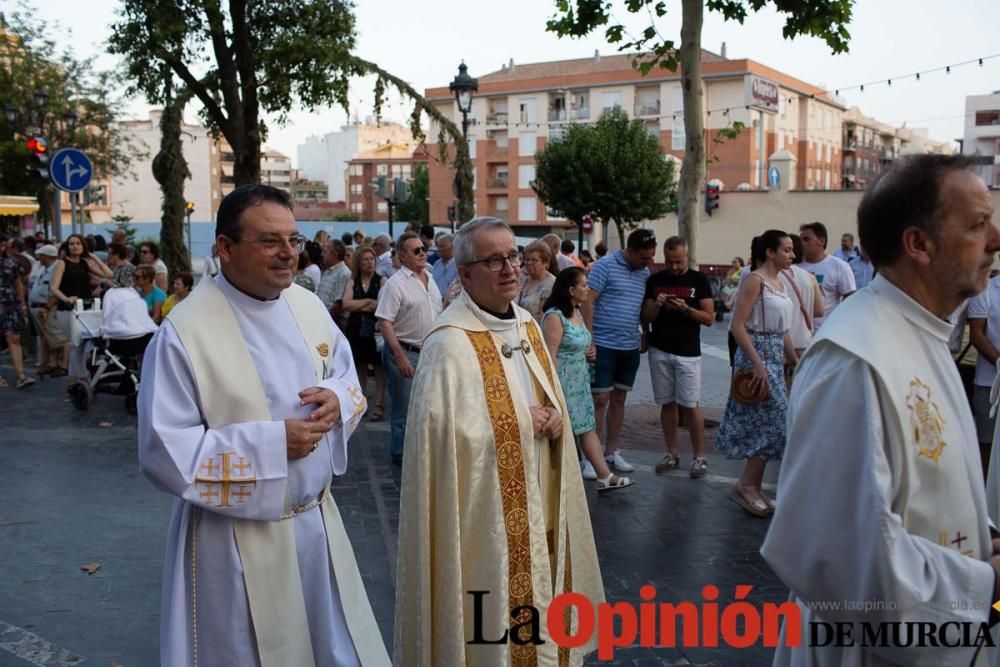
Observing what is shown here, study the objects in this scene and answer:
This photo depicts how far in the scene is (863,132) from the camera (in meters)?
84.8

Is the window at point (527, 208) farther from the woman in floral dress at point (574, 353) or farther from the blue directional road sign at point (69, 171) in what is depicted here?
the woman in floral dress at point (574, 353)

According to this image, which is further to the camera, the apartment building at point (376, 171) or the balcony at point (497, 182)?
the apartment building at point (376, 171)

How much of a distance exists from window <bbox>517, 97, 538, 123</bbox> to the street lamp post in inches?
2138

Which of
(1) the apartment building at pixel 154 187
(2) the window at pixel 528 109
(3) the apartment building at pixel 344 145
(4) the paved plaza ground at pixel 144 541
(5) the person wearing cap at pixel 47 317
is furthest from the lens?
(3) the apartment building at pixel 344 145

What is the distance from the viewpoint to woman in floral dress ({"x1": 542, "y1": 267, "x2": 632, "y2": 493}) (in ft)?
22.7

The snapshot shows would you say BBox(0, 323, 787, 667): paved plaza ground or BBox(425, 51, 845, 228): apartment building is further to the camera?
BBox(425, 51, 845, 228): apartment building

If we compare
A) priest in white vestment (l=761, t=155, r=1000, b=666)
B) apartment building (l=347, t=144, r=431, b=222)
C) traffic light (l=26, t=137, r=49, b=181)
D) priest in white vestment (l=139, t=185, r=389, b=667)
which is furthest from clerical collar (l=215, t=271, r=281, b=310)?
apartment building (l=347, t=144, r=431, b=222)

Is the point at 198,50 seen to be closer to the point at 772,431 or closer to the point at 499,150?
the point at 772,431

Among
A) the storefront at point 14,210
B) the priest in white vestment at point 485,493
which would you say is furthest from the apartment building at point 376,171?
the priest in white vestment at point 485,493

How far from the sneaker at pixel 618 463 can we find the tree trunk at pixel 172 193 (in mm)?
9390

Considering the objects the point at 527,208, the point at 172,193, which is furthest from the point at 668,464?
the point at 527,208

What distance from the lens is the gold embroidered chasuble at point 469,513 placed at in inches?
133

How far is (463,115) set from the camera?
50.2 ft

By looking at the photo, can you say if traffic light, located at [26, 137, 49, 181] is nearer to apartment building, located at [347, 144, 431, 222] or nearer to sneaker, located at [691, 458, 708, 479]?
sneaker, located at [691, 458, 708, 479]
